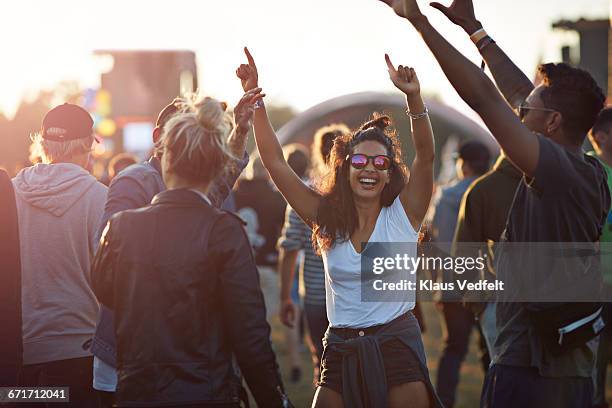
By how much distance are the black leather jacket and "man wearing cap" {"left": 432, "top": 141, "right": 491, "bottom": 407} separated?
4106 millimetres

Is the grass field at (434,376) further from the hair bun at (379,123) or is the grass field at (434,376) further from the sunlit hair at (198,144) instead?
the sunlit hair at (198,144)

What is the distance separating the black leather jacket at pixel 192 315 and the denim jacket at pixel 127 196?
93cm

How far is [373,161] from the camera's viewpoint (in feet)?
17.7

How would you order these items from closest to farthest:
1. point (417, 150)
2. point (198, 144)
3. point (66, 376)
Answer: point (198, 144)
point (417, 150)
point (66, 376)

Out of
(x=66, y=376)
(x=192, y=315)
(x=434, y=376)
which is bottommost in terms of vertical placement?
(x=434, y=376)

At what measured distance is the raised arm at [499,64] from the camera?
445cm

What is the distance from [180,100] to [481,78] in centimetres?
166

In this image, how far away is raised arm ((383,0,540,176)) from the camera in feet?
12.5

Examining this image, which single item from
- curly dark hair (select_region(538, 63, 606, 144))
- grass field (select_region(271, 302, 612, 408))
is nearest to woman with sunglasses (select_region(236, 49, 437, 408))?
curly dark hair (select_region(538, 63, 606, 144))

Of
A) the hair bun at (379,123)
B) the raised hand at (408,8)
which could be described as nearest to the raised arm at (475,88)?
the raised hand at (408,8)

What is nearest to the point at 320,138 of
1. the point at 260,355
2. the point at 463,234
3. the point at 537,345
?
the point at 463,234

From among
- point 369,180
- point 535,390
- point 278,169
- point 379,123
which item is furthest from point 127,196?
point 535,390

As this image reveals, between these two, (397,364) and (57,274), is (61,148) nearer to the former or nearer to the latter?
(57,274)

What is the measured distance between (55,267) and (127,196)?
0.77m
